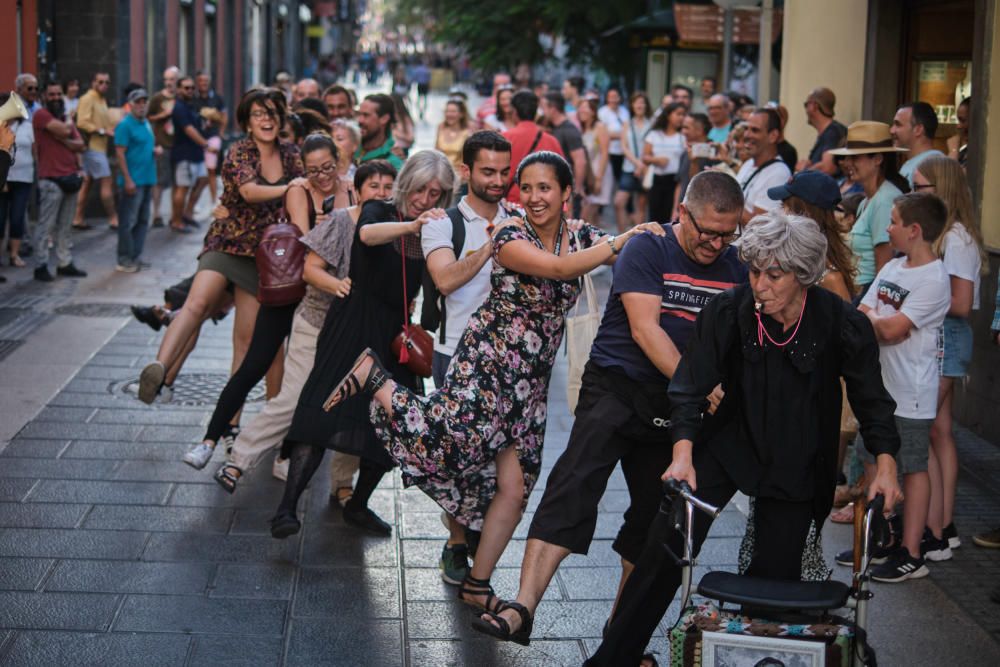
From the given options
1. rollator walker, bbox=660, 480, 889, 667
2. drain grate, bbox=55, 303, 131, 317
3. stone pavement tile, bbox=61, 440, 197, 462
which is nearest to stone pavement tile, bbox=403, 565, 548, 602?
rollator walker, bbox=660, 480, 889, 667

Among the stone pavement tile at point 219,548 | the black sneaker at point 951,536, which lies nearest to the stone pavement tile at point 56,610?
the stone pavement tile at point 219,548

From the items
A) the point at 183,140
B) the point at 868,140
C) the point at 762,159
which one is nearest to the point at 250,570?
the point at 868,140

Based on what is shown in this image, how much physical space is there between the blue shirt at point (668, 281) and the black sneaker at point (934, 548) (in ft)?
7.21

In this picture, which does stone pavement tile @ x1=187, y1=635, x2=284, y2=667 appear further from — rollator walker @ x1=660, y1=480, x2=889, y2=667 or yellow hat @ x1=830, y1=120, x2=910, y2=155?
yellow hat @ x1=830, y1=120, x2=910, y2=155

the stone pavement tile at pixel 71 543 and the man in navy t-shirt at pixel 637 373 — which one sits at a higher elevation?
the man in navy t-shirt at pixel 637 373

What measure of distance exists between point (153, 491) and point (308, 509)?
809 mm

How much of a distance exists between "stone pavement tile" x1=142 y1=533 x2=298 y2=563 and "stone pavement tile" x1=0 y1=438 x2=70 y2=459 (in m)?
1.60

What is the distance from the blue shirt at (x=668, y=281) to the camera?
494 cm

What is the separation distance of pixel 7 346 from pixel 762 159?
19.0ft

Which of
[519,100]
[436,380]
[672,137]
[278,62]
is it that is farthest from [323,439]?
[278,62]

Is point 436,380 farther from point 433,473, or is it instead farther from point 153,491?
point 153,491

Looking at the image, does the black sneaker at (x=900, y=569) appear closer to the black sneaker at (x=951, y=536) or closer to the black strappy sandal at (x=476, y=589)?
the black sneaker at (x=951, y=536)

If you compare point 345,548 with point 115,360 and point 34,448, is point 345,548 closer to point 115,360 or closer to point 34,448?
point 34,448

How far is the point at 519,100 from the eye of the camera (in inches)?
469
